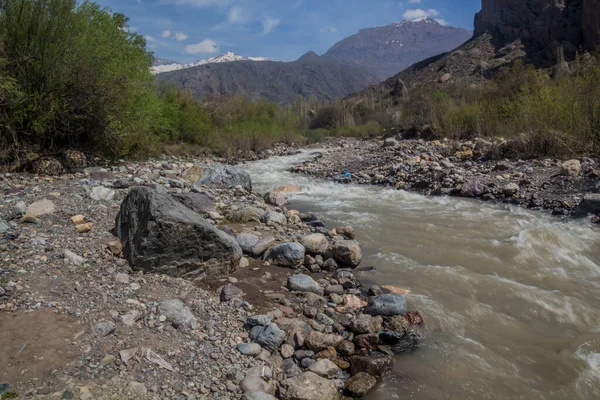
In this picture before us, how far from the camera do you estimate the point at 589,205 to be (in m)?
7.80

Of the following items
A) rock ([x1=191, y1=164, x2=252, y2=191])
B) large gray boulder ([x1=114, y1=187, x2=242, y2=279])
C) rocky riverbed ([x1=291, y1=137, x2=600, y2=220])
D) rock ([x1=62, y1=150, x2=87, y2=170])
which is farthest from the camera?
rock ([x1=191, y1=164, x2=252, y2=191])

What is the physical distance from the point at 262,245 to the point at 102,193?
3022 millimetres

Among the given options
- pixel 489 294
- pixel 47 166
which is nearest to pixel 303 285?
pixel 489 294

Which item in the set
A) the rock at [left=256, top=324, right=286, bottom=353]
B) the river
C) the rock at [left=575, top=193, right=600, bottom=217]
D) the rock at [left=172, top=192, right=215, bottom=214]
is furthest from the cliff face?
the rock at [left=256, top=324, right=286, bottom=353]

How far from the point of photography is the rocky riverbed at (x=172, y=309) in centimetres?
269

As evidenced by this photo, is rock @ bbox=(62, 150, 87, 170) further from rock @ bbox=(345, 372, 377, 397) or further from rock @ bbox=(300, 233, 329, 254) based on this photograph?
rock @ bbox=(345, 372, 377, 397)

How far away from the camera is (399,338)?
3.69m

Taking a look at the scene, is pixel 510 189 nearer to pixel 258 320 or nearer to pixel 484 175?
pixel 484 175

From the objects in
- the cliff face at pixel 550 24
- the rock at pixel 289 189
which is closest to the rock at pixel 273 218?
the rock at pixel 289 189

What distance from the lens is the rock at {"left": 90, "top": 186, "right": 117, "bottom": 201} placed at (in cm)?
611

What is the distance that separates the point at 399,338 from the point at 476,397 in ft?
2.76

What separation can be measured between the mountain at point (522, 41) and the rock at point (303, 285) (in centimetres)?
4982

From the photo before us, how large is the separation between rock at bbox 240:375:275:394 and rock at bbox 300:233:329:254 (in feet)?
9.56

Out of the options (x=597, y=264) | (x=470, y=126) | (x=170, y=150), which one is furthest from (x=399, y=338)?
(x=470, y=126)
